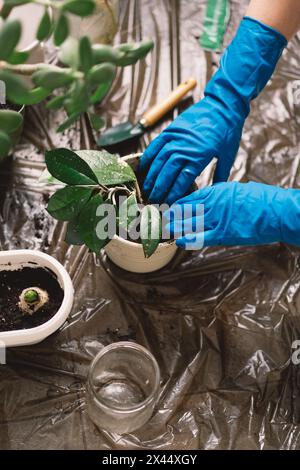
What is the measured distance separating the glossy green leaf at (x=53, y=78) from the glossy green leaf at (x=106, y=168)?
30 cm

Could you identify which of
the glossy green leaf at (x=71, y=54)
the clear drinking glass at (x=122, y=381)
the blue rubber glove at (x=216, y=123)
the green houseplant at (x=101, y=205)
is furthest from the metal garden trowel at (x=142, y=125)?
the glossy green leaf at (x=71, y=54)

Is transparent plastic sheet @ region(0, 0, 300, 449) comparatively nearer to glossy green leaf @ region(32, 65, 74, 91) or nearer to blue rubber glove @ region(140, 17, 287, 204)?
blue rubber glove @ region(140, 17, 287, 204)

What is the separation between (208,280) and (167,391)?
0.99 ft

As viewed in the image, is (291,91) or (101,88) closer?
(101,88)

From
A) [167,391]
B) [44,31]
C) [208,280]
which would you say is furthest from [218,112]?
[167,391]

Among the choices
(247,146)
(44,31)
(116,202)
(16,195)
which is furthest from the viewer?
(247,146)

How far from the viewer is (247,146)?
1.43 m

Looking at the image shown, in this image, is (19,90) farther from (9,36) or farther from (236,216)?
(236,216)

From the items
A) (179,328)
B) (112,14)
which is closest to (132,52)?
(179,328)

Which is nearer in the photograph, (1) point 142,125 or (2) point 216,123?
(2) point 216,123

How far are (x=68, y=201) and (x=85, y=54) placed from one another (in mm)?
375

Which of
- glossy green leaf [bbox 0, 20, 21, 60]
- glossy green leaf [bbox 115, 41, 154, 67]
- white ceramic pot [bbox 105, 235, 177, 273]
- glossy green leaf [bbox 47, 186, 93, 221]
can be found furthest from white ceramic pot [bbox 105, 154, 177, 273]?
glossy green leaf [bbox 0, 20, 21, 60]

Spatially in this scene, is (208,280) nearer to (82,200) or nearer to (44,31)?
(82,200)

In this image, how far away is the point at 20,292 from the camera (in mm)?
1131
